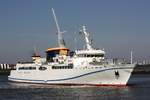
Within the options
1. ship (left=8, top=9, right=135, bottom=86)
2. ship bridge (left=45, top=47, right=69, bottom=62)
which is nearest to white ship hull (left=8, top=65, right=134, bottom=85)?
ship (left=8, top=9, right=135, bottom=86)

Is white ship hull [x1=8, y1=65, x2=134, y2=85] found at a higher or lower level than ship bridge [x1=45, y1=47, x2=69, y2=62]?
lower

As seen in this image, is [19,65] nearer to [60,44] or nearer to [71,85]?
[60,44]

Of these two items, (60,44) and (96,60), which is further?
(60,44)

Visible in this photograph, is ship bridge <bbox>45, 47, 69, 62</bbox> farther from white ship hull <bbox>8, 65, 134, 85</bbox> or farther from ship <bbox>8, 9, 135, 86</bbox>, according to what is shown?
white ship hull <bbox>8, 65, 134, 85</bbox>

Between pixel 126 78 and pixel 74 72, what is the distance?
35.3 ft

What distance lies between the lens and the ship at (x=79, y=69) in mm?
85812

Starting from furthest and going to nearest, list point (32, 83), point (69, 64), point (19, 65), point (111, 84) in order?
point (19, 65), point (32, 83), point (69, 64), point (111, 84)

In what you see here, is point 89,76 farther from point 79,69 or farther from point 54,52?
point 54,52

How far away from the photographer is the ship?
3378 inches

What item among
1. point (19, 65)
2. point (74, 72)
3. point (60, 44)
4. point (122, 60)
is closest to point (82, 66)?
point (74, 72)

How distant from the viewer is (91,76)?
285 feet

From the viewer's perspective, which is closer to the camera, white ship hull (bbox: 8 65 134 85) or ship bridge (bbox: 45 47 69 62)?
white ship hull (bbox: 8 65 134 85)

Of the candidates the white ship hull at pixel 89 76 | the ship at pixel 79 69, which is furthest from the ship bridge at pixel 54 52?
the white ship hull at pixel 89 76

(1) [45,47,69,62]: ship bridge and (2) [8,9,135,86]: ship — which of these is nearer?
(2) [8,9,135,86]: ship
